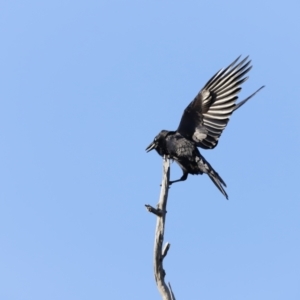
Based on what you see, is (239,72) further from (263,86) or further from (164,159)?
(164,159)

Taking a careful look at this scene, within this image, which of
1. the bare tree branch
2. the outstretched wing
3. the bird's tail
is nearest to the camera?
the bare tree branch

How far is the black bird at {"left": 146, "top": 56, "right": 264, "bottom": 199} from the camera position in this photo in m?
17.0

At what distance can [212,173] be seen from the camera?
656 inches

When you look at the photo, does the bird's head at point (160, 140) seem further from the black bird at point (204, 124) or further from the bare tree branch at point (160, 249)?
the bare tree branch at point (160, 249)

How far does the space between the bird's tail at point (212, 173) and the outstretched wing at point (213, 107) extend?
714mm

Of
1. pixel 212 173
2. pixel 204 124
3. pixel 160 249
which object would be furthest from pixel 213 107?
pixel 160 249

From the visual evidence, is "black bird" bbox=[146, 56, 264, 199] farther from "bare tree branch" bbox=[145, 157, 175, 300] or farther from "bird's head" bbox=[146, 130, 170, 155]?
"bare tree branch" bbox=[145, 157, 175, 300]

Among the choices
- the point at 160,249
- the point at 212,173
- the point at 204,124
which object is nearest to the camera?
the point at 160,249

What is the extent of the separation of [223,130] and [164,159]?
117cm

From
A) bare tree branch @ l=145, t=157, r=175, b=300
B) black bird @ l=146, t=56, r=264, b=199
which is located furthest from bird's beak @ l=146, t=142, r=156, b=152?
bare tree branch @ l=145, t=157, r=175, b=300

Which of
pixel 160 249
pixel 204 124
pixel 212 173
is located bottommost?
pixel 160 249

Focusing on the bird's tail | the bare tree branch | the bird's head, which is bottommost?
the bare tree branch

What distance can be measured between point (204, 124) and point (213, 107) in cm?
34

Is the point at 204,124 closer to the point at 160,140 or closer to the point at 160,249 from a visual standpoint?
the point at 160,140
